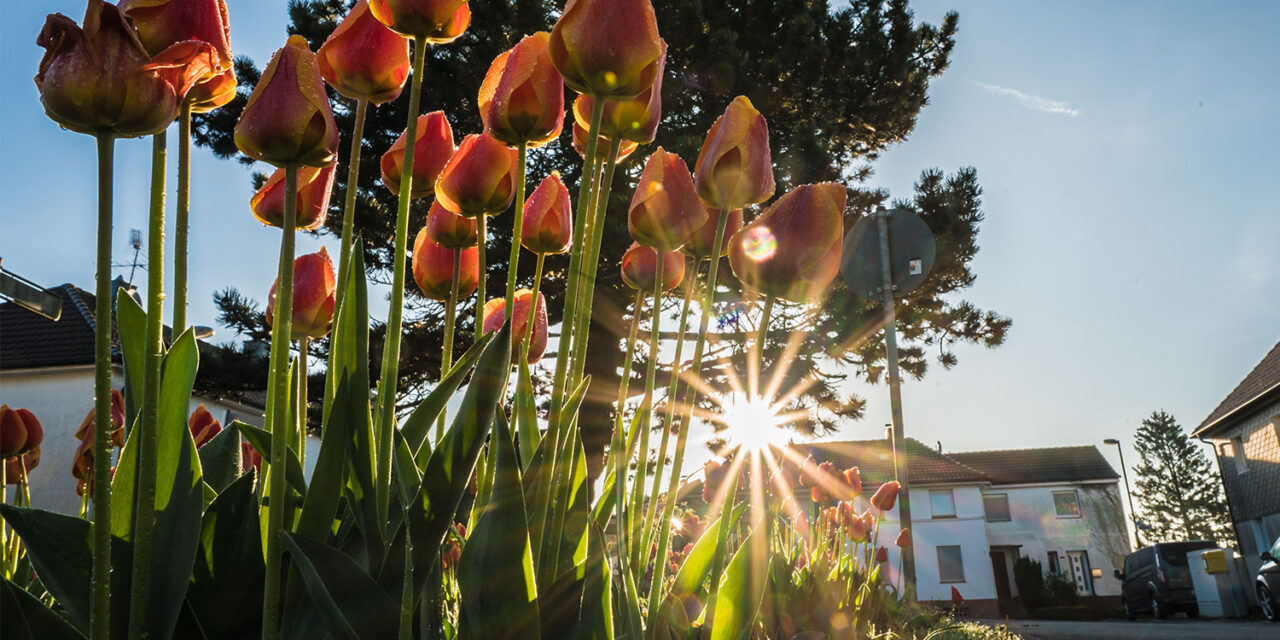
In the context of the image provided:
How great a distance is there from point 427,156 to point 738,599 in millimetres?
638

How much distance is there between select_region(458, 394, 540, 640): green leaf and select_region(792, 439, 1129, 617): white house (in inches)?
1086

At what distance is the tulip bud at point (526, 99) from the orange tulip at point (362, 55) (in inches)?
4.6

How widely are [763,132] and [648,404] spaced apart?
12.6 inches

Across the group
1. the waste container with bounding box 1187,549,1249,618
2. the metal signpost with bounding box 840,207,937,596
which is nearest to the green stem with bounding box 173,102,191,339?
the metal signpost with bounding box 840,207,937,596

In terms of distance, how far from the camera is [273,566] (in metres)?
0.57

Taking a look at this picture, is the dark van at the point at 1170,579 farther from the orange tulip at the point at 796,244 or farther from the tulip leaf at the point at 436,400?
the tulip leaf at the point at 436,400

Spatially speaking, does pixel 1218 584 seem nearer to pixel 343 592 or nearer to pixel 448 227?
pixel 448 227

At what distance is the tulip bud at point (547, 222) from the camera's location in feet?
3.04

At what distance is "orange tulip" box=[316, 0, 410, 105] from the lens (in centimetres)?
78

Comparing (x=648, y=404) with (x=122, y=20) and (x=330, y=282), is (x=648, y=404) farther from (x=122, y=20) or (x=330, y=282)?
(x=122, y=20)


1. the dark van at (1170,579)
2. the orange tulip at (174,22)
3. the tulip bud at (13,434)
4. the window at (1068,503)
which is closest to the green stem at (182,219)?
the orange tulip at (174,22)

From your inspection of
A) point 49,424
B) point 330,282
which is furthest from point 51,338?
point 330,282

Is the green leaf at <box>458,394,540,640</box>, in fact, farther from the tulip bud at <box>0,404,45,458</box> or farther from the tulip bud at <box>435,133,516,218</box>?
the tulip bud at <box>0,404,45,458</box>

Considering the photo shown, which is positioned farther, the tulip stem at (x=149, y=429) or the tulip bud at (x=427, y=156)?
the tulip bud at (x=427, y=156)
